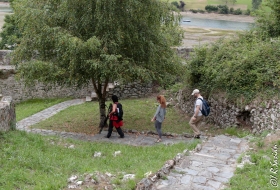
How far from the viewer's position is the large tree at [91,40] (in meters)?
9.98

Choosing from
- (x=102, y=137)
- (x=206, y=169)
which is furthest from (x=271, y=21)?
(x=206, y=169)

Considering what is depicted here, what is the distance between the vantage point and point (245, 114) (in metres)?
11.3

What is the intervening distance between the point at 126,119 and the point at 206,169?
24.5 ft

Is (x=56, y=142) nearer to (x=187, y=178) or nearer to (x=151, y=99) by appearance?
(x=187, y=178)

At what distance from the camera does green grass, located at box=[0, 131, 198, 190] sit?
6.03 m

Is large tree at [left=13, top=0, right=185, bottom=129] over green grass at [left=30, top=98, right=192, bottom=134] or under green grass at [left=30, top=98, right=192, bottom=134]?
over

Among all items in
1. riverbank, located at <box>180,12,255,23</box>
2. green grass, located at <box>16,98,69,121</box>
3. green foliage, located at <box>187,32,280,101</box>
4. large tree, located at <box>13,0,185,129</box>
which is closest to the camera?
large tree, located at <box>13,0,185,129</box>

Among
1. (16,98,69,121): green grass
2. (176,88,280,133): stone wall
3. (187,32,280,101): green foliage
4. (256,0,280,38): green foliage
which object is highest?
(256,0,280,38): green foliage

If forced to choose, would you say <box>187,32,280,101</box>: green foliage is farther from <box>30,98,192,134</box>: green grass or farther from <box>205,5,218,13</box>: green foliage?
<box>205,5,218,13</box>: green foliage

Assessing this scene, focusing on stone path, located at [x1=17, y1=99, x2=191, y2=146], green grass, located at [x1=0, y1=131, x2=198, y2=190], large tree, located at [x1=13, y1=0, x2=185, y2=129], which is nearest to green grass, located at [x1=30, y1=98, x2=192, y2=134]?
stone path, located at [x1=17, y1=99, x2=191, y2=146]

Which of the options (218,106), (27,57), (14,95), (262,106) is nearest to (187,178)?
(262,106)

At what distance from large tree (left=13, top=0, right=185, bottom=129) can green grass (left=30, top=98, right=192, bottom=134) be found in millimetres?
2199

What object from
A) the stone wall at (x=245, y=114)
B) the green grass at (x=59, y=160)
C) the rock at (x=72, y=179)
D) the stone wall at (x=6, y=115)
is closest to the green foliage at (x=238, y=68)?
the stone wall at (x=245, y=114)
